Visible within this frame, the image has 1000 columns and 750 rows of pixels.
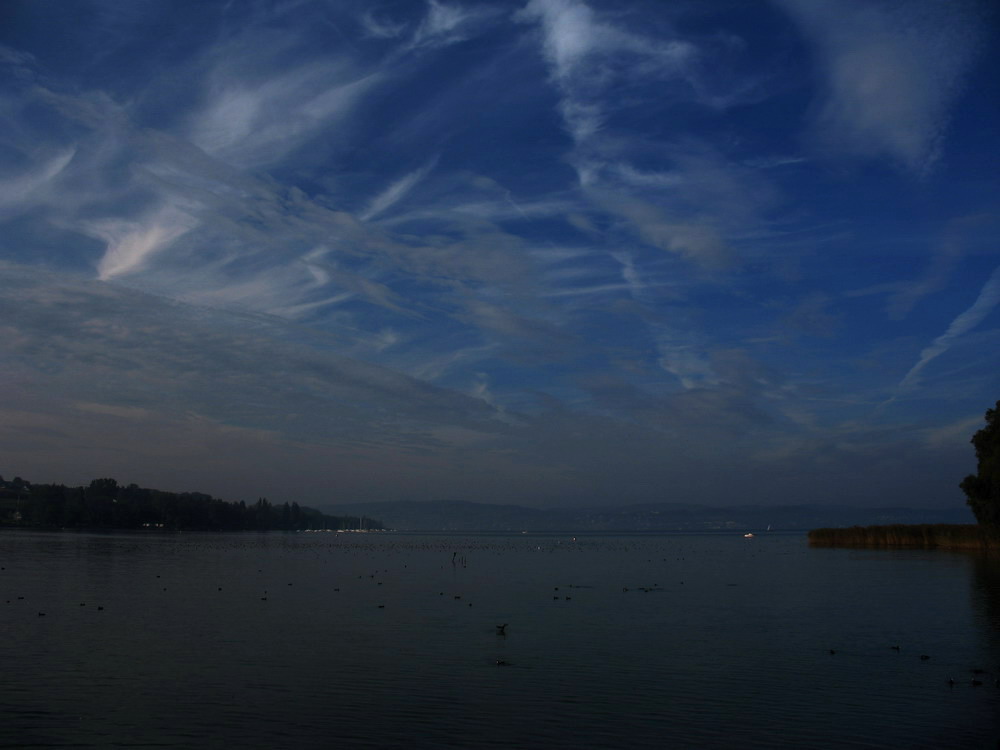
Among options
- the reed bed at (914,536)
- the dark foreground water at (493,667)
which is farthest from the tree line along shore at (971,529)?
the dark foreground water at (493,667)

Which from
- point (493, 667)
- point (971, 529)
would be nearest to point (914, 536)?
point (971, 529)

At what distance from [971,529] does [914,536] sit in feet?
37.5

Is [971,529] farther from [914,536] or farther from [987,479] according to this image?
[987,479]

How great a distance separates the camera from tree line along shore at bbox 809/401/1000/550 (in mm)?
81250

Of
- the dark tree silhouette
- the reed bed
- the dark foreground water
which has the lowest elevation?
the dark foreground water

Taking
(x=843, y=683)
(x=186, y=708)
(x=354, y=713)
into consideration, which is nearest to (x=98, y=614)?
(x=186, y=708)

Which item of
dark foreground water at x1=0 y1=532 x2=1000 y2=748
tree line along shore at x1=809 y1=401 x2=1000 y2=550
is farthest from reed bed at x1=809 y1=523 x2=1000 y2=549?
dark foreground water at x1=0 y1=532 x2=1000 y2=748

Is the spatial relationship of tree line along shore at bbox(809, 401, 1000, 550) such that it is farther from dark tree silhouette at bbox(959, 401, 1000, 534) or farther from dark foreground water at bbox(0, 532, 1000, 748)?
dark foreground water at bbox(0, 532, 1000, 748)

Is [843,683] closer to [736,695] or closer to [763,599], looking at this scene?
[736,695]

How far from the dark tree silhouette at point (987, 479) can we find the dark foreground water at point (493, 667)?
33815mm

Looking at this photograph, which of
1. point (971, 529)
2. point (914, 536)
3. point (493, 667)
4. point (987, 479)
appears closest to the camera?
point (493, 667)

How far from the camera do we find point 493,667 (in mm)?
25672

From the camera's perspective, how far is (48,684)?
22125mm

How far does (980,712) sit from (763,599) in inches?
1110
